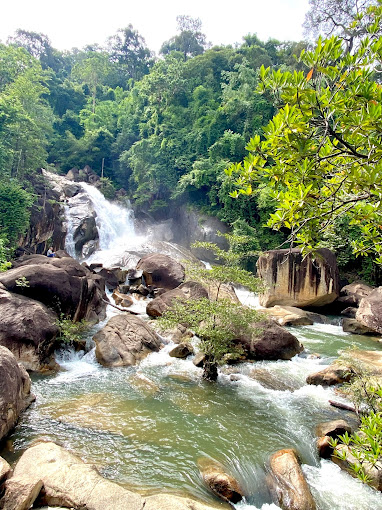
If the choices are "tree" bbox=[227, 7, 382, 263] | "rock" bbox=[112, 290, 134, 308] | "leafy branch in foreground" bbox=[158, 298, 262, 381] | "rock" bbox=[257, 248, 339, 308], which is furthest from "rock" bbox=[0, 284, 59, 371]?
"rock" bbox=[257, 248, 339, 308]

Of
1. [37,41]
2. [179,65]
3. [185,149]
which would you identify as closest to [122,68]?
[37,41]

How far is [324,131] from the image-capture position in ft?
8.88

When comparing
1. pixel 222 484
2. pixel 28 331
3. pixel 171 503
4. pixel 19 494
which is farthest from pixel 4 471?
pixel 28 331

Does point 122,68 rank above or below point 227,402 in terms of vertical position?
above

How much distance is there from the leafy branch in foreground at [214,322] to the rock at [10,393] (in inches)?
137

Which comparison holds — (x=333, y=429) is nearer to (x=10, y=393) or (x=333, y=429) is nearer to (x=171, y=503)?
(x=171, y=503)

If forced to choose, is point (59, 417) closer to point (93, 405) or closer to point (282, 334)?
point (93, 405)

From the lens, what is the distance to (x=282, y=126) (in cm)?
279

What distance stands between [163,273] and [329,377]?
11.4 metres

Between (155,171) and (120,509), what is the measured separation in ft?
92.9

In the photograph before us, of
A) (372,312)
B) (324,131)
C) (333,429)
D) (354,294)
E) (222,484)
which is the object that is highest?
(324,131)

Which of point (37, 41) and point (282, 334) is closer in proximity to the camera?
point (282, 334)

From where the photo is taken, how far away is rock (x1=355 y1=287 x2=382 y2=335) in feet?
43.5

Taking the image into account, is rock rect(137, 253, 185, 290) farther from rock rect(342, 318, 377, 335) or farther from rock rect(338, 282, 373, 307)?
rock rect(338, 282, 373, 307)
